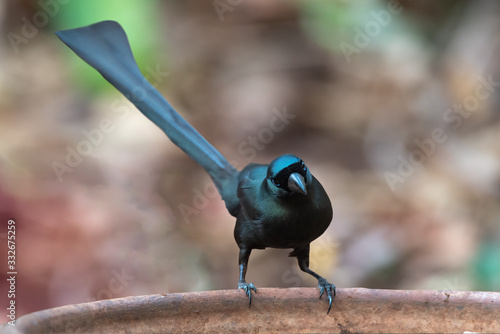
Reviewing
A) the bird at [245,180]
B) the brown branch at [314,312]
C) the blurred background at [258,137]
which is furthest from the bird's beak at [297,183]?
the blurred background at [258,137]

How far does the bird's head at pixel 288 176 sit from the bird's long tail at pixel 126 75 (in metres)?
0.37

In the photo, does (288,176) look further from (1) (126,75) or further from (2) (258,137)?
(2) (258,137)

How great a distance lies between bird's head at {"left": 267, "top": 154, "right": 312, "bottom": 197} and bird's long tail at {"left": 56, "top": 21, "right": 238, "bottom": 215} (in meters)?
0.37

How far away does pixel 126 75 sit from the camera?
7.56 feet

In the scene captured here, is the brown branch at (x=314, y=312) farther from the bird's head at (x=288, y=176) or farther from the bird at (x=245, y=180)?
the bird's head at (x=288, y=176)

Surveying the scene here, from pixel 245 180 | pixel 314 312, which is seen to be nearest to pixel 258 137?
pixel 245 180

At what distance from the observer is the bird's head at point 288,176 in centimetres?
205

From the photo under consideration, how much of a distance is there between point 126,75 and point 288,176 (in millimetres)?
661

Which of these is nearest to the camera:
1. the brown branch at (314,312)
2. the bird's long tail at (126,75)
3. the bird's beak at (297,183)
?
the brown branch at (314,312)

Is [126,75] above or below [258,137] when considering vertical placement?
above

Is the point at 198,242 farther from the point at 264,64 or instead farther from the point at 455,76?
the point at 455,76

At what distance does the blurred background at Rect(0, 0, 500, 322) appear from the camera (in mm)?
3656

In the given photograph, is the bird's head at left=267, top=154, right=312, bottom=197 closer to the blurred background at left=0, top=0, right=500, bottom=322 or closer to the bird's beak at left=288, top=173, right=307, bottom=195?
the bird's beak at left=288, top=173, right=307, bottom=195

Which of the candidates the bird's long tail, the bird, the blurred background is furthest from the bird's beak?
the blurred background
